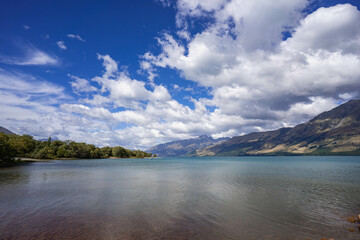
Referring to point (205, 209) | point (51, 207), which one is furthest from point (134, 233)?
point (51, 207)

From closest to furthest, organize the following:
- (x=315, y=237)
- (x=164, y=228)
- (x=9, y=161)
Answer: (x=315, y=237) → (x=164, y=228) → (x=9, y=161)

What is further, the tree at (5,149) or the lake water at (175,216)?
the tree at (5,149)

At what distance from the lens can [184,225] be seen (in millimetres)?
21219

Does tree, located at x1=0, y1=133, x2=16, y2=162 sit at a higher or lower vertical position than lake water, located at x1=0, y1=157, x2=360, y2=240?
higher

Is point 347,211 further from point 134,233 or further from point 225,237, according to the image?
point 134,233

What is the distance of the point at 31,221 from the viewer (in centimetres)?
2177

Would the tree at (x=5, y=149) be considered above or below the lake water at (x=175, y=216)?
above

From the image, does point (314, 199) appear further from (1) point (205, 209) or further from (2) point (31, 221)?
(2) point (31, 221)

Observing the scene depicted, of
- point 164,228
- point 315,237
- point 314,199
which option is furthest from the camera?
point 314,199

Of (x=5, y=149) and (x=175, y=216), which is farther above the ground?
(x=5, y=149)

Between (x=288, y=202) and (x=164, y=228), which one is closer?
(x=164, y=228)

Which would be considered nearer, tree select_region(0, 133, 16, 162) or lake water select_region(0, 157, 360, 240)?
lake water select_region(0, 157, 360, 240)

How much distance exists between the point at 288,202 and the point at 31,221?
3616cm

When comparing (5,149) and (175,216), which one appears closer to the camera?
(175,216)
